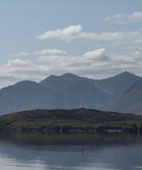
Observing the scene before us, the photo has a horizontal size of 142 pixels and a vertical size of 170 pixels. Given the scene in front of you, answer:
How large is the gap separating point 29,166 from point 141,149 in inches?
2040

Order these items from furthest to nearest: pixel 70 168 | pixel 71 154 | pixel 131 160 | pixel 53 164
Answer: pixel 71 154, pixel 131 160, pixel 53 164, pixel 70 168

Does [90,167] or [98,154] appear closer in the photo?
[90,167]

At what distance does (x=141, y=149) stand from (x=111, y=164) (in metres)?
37.9

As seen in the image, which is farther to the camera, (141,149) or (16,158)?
(141,149)

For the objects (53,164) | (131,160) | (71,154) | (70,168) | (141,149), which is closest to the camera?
(70,168)

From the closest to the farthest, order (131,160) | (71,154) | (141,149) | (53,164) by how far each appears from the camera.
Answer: (53,164), (131,160), (71,154), (141,149)

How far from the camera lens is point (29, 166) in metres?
108

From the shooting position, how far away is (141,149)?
149000mm

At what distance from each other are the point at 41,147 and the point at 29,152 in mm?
15856

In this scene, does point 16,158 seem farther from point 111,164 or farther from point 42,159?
point 111,164

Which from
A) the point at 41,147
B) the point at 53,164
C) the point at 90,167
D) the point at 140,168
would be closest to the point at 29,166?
the point at 53,164

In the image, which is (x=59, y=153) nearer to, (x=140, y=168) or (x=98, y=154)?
(x=98, y=154)

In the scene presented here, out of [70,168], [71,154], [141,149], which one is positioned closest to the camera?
[70,168]

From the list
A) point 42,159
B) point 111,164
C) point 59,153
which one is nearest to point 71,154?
point 59,153
